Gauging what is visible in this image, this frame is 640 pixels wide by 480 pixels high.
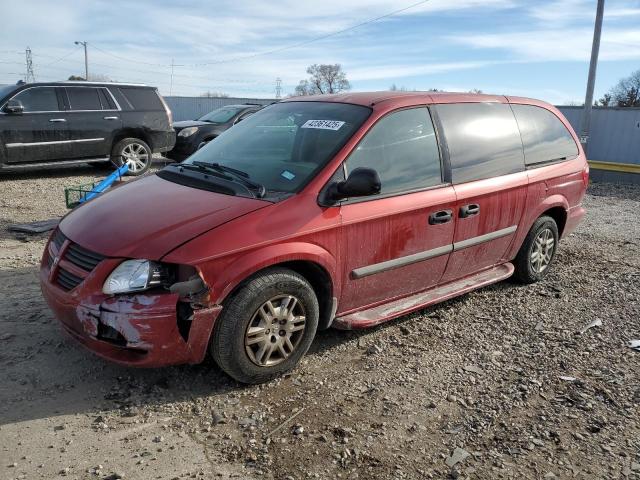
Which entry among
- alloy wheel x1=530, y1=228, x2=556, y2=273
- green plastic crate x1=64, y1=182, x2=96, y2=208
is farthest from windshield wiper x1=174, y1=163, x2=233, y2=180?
alloy wheel x1=530, y1=228, x2=556, y2=273

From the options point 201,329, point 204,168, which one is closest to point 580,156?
point 204,168

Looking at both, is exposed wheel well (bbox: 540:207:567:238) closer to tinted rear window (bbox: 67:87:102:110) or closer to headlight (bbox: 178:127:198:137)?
tinted rear window (bbox: 67:87:102:110)

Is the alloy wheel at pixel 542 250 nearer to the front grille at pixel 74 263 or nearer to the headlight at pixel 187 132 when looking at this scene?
the front grille at pixel 74 263

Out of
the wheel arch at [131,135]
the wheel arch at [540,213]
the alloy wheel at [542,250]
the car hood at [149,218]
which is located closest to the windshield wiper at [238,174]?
the car hood at [149,218]

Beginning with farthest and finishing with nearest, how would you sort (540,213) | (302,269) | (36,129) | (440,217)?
1. (36,129)
2. (540,213)
3. (440,217)
4. (302,269)

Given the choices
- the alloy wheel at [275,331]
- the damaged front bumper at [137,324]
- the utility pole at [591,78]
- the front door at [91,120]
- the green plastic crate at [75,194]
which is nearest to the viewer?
the damaged front bumper at [137,324]

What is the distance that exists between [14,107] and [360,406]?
9.11 m

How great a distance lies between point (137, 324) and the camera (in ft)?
9.73

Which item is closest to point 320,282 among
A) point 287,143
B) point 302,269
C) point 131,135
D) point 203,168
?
point 302,269

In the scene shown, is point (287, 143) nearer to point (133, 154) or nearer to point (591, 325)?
point (591, 325)

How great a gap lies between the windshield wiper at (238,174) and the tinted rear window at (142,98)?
25.7 feet

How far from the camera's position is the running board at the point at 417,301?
3742mm

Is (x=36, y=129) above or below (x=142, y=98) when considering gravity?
below

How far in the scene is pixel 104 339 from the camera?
3076 millimetres
